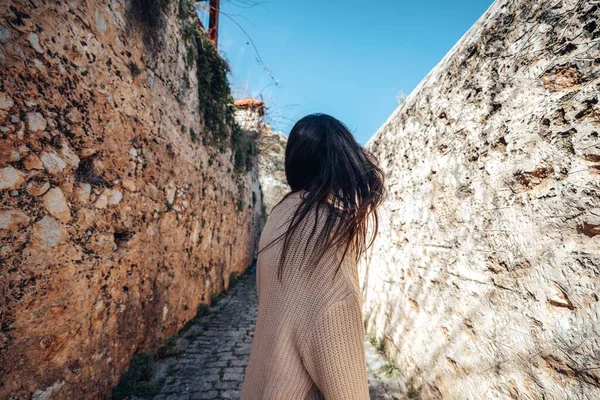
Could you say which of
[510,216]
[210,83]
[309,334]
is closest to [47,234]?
[309,334]

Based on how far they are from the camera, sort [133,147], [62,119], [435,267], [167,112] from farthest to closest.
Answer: [167,112]
[133,147]
[435,267]
[62,119]

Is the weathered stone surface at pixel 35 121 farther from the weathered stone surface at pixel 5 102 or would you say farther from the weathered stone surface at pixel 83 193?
the weathered stone surface at pixel 83 193

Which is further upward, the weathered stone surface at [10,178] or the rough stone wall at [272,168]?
the rough stone wall at [272,168]

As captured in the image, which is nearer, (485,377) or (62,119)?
(485,377)

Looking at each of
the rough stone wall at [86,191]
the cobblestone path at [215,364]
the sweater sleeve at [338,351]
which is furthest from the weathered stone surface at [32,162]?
the cobblestone path at [215,364]

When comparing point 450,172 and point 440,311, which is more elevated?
point 450,172

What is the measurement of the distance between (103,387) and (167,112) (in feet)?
8.67

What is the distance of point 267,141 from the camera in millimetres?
12078

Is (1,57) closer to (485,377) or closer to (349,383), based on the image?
(349,383)

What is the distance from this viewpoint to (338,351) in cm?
73

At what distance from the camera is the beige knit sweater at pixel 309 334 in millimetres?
734

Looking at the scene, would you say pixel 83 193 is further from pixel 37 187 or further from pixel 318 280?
pixel 318 280

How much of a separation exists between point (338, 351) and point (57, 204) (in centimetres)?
188

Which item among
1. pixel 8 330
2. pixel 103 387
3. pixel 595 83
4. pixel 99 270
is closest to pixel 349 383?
pixel 595 83
